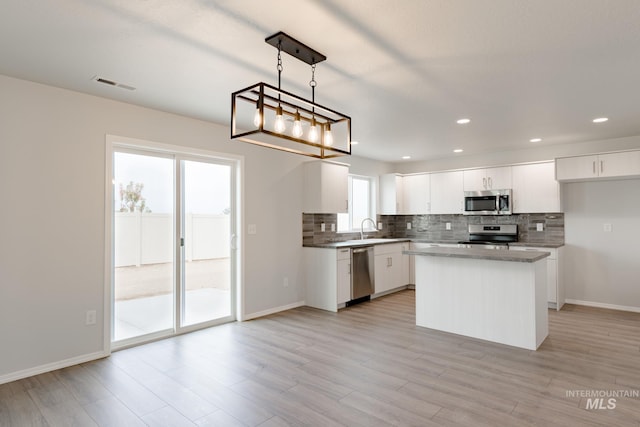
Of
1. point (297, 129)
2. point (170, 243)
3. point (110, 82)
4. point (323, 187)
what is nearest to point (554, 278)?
point (323, 187)

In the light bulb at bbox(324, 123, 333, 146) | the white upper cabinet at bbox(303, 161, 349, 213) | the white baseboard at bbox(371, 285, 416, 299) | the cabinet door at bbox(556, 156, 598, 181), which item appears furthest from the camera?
the white baseboard at bbox(371, 285, 416, 299)

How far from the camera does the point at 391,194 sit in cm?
707

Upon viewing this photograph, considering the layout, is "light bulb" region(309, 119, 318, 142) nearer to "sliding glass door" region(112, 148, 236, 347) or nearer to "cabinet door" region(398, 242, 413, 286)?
"sliding glass door" region(112, 148, 236, 347)

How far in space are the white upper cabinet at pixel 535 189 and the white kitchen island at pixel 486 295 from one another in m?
1.98

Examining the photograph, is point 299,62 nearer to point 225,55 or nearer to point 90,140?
point 225,55

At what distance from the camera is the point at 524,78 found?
300cm

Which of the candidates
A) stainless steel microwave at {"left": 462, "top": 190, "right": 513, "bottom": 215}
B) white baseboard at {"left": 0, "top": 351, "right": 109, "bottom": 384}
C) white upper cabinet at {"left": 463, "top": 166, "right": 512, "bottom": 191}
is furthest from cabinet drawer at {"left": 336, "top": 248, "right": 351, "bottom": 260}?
white baseboard at {"left": 0, "top": 351, "right": 109, "bottom": 384}

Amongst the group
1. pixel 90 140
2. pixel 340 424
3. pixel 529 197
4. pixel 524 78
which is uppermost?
pixel 524 78

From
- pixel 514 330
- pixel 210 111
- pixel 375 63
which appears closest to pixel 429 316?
pixel 514 330

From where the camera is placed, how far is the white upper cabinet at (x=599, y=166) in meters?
4.77

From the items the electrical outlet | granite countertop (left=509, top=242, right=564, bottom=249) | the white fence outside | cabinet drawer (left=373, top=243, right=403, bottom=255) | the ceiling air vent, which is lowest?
the electrical outlet

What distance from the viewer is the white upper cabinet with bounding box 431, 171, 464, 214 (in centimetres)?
646

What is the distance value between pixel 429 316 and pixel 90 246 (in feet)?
12.1

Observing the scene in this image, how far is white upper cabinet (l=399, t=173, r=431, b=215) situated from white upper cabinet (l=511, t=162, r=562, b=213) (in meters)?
1.50
